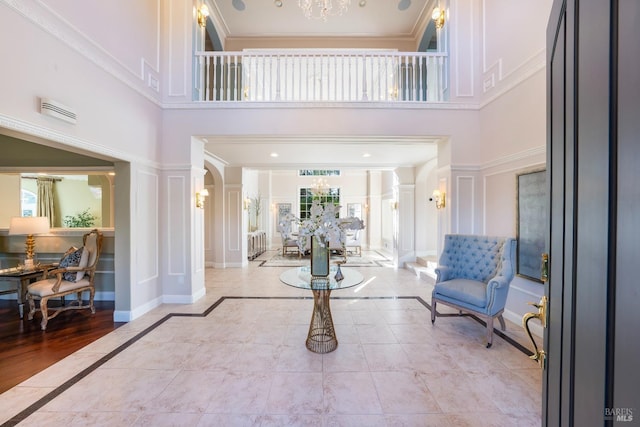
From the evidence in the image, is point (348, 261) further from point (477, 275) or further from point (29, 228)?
point (29, 228)

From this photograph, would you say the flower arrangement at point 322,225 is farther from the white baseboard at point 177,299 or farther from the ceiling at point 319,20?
the ceiling at point 319,20

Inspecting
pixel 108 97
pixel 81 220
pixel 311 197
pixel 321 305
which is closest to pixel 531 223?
pixel 321 305

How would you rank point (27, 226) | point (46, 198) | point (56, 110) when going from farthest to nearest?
point (46, 198), point (27, 226), point (56, 110)

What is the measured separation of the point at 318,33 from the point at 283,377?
6584mm

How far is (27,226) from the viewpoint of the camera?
3697 millimetres

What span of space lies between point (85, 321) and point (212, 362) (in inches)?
89.9

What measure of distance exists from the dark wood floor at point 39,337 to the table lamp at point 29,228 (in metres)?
0.82

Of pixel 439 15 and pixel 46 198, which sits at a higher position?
pixel 439 15

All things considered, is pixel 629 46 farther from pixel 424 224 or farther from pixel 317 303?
pixel 424 224

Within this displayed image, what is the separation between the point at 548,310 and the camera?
0.94 meters

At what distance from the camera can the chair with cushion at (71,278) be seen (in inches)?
137

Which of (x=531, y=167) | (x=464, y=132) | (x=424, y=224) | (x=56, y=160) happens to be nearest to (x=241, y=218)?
(x=56, y=160)

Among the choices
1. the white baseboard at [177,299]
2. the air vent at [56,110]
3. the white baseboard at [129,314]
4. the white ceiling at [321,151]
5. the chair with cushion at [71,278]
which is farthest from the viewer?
the white ceiling at [321,151]

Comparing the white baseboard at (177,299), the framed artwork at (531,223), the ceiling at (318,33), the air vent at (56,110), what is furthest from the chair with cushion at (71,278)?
the framed artwork at (531,223)
